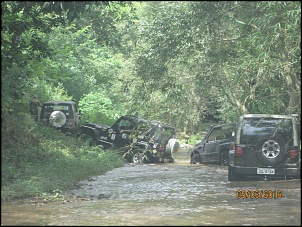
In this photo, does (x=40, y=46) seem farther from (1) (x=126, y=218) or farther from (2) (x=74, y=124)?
(2) (x=74, y=124)

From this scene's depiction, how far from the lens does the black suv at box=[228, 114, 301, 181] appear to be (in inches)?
619

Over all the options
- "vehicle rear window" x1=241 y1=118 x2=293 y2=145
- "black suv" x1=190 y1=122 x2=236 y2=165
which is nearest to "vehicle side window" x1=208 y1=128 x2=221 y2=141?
"black suv" x1=190 y1=122 x2=236 y2=165

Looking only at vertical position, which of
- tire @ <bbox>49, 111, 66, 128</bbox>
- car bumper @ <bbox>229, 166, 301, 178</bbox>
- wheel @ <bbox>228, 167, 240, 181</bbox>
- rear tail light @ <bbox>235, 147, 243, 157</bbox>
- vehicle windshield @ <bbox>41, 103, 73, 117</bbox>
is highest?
vehicle windshield @ <bbox>41, 103, 73, 117</bbox>

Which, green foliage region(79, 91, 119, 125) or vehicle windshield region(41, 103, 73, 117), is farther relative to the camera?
green foliage region(79, 91, 119, 125)

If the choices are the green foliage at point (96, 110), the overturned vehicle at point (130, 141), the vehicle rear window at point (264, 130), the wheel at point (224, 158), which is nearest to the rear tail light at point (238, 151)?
the vehicle rear window at point (264, 130)

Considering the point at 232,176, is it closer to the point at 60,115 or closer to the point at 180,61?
the point at 180,61

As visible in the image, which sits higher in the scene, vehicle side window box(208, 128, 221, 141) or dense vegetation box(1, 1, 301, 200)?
dense vegetation box(1, 1, 301, 200)

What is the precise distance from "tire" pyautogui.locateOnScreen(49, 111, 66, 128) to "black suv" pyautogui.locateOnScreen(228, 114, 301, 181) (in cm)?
1104

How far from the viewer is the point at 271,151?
1572cm

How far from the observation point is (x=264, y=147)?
15.7 m

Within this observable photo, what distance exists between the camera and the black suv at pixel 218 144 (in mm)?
22250

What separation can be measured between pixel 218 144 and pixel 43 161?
7.36 m
